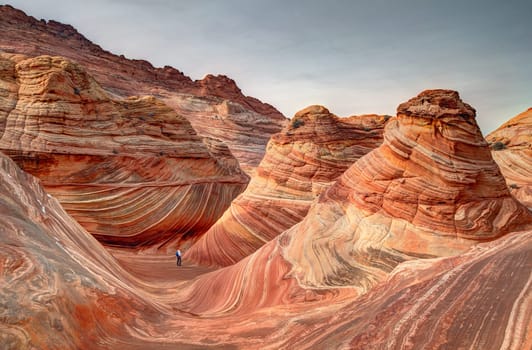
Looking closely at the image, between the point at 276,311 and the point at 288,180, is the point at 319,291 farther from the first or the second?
the point at 288,180

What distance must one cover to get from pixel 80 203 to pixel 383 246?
11.1m

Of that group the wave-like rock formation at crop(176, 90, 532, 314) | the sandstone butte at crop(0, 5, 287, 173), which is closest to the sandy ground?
the wave-like rock formation at crop(176, 90, 532, 314)

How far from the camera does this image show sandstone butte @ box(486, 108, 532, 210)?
1517 cm

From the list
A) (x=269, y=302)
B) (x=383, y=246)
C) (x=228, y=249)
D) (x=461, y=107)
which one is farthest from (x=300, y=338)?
(x=228, y=249)

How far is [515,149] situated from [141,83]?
40.4 metres

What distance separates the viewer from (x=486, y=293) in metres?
2.85

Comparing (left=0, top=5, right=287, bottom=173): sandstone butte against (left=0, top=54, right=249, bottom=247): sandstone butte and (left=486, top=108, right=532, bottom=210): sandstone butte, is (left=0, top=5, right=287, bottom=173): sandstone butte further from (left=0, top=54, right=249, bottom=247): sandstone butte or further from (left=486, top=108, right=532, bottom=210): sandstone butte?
(left=486, top=108, right=532, bottom=210): sandstone butte

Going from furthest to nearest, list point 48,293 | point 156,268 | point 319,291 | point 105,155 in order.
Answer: point 105,155, point 156,268, point 319,291, point 48,293

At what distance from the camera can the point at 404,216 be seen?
5.79 metres

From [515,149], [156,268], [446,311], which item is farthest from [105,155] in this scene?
[515,149]

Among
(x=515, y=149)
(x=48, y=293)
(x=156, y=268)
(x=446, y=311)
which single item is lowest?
(x=156, y=268)

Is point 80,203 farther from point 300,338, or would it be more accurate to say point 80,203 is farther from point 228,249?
point 300,338

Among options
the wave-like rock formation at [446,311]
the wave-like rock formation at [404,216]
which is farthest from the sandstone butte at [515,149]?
the wave-like rock formation at [446,311]

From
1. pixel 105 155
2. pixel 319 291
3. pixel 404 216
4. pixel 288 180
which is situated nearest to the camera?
pixel 319 291
